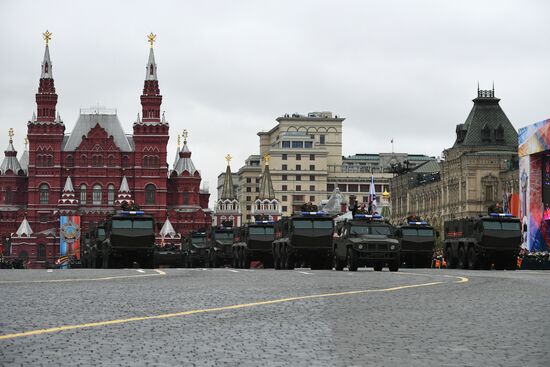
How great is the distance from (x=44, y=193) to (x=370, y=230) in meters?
120

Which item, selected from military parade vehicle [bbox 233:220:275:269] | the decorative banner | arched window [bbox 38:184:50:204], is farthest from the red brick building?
military parade vehicle [bbox 233:220:275:269]

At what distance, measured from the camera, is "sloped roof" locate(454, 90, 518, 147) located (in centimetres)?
12812

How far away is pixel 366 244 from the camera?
4150 cm

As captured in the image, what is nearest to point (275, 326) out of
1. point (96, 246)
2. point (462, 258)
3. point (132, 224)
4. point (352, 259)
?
point (352, 259)

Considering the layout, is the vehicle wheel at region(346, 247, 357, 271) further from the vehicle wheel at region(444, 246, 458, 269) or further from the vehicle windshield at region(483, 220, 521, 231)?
the vehicle wheel at region(444, 246, 458, 269)

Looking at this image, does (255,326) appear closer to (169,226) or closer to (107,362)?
(107,362)

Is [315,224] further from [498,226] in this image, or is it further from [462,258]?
[462,258]

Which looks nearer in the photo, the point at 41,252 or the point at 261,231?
the point at 261,231

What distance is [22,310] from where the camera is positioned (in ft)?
56.8

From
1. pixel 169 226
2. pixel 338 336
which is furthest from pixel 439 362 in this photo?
pixel 169 226

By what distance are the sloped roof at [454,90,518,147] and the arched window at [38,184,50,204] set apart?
58.5 metres

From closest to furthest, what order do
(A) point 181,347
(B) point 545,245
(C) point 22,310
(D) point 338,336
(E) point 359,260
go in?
(A) point 181,347, (D) point 338,336, (C) point 22,310, (E) point 359,260, (B) point 545,245

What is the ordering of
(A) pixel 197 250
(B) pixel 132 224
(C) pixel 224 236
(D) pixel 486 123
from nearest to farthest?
(B) pixel 132 224, (C) pixel 224 236, (A) pixel 197 250, (D) pixel 486 123

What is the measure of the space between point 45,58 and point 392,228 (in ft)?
401
